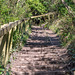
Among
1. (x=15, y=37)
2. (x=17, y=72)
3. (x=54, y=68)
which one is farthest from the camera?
(x=15, y=37)

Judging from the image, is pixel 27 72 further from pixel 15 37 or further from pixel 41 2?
pixel 41 2

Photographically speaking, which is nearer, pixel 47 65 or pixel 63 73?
pixel 63 73

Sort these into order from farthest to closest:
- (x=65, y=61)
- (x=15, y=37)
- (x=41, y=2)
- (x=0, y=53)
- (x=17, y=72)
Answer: (x=41, y=2) → (x=15, y=37) → (x=65, y=61) → (x=17, y=72) → (x=0, y=53)

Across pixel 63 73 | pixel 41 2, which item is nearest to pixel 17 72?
pixel 63 73

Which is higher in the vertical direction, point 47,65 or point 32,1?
point 32,1

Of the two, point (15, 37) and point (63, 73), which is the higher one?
point (15, 37)

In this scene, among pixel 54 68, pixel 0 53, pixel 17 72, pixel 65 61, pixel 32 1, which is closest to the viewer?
pixel 0 53

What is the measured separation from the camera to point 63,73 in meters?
5.19

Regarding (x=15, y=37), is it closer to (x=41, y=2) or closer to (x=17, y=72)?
(x=17, y=72)

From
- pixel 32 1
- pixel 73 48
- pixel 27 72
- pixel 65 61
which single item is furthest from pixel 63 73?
pixel 32 1

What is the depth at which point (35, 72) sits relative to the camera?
5.21 meters

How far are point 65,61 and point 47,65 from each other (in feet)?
2.98

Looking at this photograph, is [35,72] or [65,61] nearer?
[35,72]

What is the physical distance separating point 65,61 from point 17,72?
1943 millimetres
